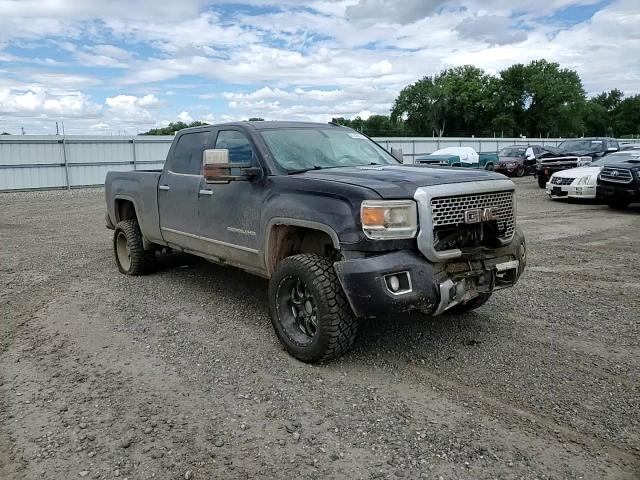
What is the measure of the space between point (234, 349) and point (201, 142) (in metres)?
2.40

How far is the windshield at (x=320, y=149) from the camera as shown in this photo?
16.3 ft

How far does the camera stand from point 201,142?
593 centimetres

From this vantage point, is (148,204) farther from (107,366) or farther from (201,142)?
(107,366)

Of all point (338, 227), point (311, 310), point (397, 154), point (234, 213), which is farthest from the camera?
point (397, 154)

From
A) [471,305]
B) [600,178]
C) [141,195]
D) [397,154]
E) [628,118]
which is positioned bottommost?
[471,305]

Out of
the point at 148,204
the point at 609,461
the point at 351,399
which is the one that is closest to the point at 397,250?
the point at 351,399

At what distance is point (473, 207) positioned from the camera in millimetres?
4191

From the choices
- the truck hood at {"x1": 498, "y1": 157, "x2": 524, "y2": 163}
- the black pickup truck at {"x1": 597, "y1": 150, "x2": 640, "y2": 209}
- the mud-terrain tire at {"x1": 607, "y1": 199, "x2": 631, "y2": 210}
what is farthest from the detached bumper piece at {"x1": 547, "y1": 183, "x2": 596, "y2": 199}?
the truck hood at {"x1": 498, "y1": 157, "x2": 524, "y2": 163}

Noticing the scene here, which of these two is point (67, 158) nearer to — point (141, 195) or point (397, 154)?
point (141, 195)

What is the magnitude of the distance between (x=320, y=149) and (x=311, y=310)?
1.68 metres

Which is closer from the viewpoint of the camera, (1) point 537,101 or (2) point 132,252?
(2) point 132,252

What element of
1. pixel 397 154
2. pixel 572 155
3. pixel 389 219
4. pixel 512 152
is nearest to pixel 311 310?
pixel 389 219

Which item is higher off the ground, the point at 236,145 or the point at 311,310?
the point at 236,145

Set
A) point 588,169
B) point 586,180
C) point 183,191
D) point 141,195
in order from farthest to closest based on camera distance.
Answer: point 588,169 → point 586,180 → point 141,195 → point 183,191
